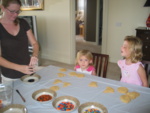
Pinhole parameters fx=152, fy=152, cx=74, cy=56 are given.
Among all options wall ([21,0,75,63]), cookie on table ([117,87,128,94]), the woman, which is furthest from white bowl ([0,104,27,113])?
wall ([21,0,75,63])

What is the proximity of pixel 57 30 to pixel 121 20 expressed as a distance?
1745 mm

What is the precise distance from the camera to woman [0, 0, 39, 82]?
4.62 ft

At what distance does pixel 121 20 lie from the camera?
3.91m

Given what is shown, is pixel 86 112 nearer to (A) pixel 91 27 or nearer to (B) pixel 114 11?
(B) pixel 114 11

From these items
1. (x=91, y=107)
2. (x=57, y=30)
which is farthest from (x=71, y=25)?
(x=91, y=107)

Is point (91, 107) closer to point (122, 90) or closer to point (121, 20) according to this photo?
point (122, 90)

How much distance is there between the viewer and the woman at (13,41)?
1.41 metres

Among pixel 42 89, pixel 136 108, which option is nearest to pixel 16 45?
pixel 42 89

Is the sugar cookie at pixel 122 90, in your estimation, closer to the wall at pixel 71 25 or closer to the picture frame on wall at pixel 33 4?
the wall at pixel 71 25

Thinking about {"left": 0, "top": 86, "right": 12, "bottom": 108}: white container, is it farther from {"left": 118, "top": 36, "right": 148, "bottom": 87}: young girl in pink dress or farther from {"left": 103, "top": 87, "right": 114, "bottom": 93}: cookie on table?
{"left": 118, "top": 36, "right": 148, "bottom": 87}: young girl in pink dress

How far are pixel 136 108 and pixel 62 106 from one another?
0.54 meters

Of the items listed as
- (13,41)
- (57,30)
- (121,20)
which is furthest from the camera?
(57,30)

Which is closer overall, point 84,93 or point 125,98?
point 125,98

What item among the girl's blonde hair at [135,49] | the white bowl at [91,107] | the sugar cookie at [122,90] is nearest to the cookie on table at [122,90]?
the sugar cookie at [122,90]
